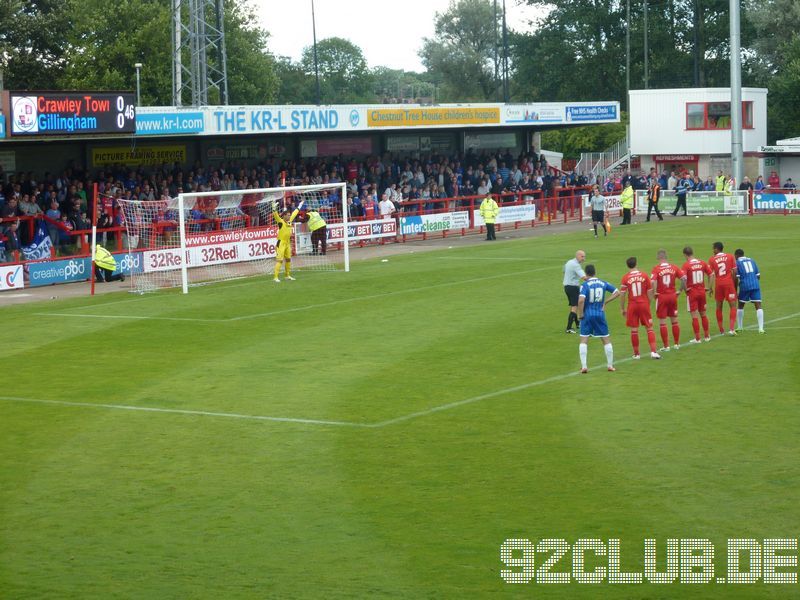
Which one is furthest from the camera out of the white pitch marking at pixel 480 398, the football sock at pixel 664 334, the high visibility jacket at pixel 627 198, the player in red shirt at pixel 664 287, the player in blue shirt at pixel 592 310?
the high visibility jacket at pixel 627 198

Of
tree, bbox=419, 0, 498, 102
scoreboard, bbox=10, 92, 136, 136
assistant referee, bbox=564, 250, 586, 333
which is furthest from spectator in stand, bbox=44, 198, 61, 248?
tree, bbox=419, 0, 498, 102

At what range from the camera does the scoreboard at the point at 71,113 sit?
31562 millimetres

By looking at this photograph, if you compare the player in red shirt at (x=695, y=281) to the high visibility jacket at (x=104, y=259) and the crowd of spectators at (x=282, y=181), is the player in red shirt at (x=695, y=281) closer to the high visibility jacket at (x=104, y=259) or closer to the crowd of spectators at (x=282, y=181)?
the high visibility jacket at (x=104, y=259)

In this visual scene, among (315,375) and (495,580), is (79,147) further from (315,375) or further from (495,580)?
(495,580)

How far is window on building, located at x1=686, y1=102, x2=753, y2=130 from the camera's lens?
212 feet

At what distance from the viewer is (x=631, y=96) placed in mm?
67312

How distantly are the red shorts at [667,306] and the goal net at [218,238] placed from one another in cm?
1451

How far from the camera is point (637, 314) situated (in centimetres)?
1961

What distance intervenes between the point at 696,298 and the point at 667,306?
1.21 m

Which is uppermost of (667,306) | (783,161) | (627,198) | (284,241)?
→ (783,161)

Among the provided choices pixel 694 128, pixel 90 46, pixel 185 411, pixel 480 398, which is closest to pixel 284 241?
pixel 185 411

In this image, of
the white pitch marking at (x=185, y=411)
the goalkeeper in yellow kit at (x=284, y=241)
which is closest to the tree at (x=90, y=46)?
the goalkeeper in yellow kit at (x=284, y=241)
